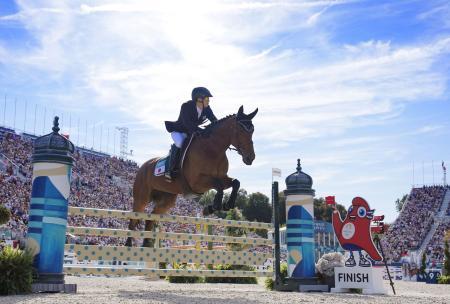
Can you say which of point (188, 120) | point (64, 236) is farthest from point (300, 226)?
point (64, 236)

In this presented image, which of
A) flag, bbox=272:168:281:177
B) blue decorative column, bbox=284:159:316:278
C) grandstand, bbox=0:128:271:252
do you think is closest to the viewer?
blue decorative column, bbox=284:159:316:278

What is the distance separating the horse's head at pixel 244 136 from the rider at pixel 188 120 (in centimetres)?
56

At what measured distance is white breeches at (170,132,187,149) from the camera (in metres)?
7.02

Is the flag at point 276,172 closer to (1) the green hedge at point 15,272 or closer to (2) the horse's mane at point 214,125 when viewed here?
(2) the horse's mane at point 214,125

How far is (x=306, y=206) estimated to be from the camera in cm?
841

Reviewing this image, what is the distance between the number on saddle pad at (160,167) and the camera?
284 inches

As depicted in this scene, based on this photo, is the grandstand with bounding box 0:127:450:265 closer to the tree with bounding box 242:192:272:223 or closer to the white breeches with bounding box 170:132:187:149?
the tree with bounding box 242:192:272:223

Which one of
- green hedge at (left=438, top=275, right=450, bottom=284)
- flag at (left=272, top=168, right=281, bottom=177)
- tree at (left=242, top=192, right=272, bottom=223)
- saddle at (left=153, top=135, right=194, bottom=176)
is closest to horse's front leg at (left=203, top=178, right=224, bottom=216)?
saddle at (left=153, top=135, right=194, bottom=176)

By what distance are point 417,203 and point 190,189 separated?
4114 cm

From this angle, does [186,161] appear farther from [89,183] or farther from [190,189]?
[89,183]

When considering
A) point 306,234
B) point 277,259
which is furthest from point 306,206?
point 277,259

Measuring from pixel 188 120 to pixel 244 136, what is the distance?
2.84ft

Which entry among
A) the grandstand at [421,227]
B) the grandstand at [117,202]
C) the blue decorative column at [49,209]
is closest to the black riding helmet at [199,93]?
the blue decorative column at [49,209]

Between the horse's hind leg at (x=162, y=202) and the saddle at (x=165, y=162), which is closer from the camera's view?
the saddle at (x=165, y=162)
